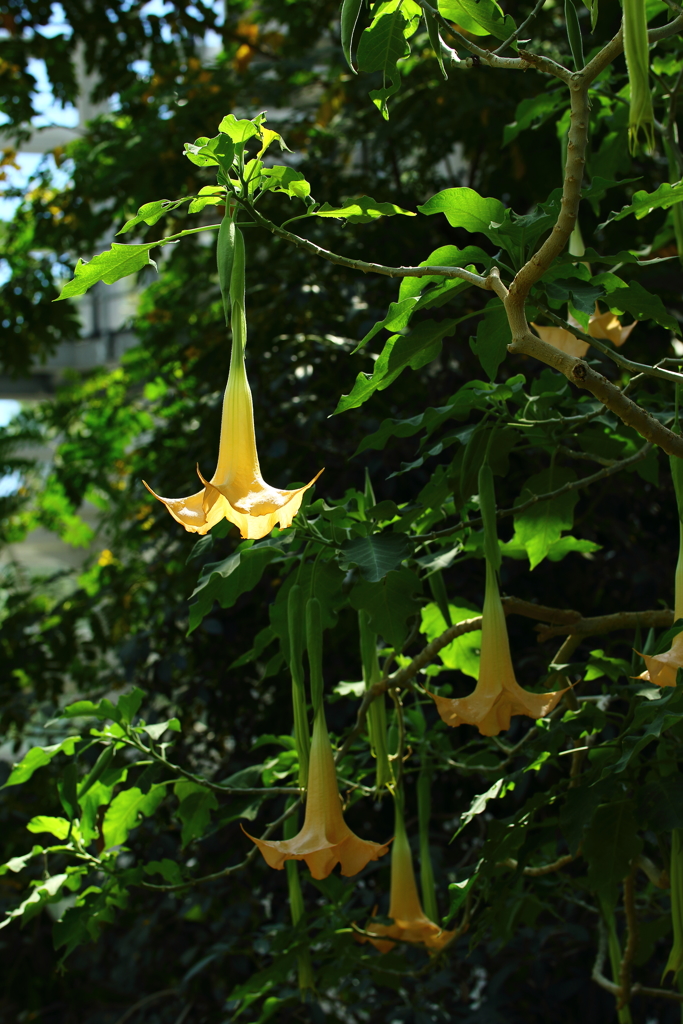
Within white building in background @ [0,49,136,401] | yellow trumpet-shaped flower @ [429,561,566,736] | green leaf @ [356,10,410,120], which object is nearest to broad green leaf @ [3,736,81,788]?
yellow trumpet-shaped flower @ [429,561,566,736]

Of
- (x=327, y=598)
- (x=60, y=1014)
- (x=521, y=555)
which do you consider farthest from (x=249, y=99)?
(x=60, y=1014)

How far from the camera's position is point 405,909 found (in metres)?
1.07

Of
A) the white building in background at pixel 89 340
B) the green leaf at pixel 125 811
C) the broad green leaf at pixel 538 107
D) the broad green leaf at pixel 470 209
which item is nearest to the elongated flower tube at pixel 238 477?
the broad green leaf at pixel 470 209

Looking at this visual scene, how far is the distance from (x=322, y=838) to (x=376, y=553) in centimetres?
23

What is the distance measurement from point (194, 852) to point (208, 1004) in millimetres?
318

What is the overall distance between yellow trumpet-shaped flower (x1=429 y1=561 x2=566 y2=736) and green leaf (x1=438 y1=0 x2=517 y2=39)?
0.40 meters

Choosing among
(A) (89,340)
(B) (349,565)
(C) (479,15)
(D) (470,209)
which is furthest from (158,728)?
(A) (89,340)

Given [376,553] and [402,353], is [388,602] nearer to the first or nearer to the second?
[376,553]

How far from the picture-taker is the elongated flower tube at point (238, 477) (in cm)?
63

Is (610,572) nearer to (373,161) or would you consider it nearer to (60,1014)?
(373,161)

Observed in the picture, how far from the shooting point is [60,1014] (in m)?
2.33

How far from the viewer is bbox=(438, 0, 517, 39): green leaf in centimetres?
67

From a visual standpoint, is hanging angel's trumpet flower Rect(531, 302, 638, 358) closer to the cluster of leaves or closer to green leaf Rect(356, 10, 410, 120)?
the cluster of leaves

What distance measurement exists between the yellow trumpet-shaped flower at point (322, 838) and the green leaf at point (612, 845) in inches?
10.5
